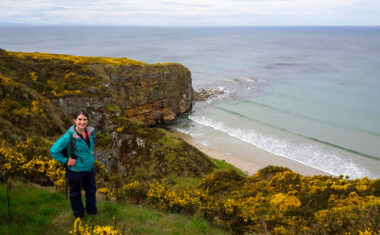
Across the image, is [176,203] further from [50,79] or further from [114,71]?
[114,71]

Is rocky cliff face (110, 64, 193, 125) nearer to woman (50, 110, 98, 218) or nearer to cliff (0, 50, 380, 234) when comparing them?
cliff (0, 50, 380, 234)

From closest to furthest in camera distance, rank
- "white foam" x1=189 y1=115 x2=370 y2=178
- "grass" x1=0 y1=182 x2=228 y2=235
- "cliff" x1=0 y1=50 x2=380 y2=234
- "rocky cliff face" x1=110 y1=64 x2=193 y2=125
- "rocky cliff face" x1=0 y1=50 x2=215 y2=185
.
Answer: "grass" x1=0 y1=182 x2=228 y2=235
"cliff" x1=0 y1=50 x2=380 y2=234
"rocky cliff face" x1=0 y1=50 x2=215 y2=185
"white foam" x1=189 y1=115 x2=370 y2=178
"rocky cliff face" x1=110 y1=64 x2=193 y2=125

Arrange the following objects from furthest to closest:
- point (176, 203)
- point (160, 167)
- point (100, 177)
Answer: point (160, 167), point (100, 177), point (176, 203)

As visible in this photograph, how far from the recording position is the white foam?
2895 centimetres

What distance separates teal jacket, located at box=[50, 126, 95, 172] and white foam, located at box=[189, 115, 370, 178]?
29.0m

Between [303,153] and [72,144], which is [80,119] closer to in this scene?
[72,144]

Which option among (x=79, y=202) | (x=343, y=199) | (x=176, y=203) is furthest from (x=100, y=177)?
(x=343, y=199)

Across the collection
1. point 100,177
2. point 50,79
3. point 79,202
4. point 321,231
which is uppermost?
point 50,79

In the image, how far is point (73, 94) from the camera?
2378cm

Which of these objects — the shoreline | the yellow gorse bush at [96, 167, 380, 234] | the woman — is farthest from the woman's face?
the shoreline

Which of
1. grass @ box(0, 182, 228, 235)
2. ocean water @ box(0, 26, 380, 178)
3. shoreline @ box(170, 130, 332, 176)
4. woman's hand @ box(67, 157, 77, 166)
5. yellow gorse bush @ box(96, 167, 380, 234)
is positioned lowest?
shoreline @ box(170, 130, 332, 176)

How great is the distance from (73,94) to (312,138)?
103ft

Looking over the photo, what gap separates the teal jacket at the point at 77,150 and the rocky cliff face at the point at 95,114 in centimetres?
726

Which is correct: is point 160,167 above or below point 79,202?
below
